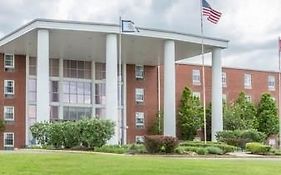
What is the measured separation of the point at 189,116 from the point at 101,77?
35.3 ft

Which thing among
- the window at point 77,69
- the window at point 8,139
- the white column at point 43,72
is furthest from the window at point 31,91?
the white column at point 43,72

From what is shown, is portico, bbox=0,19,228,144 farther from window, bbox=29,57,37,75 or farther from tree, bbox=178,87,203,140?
tree, bbox=178,87,203,140

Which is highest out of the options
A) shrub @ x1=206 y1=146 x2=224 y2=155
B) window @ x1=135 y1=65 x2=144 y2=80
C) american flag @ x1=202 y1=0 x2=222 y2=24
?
american flag @ x1=202 y1=0 x2=222 y2=24

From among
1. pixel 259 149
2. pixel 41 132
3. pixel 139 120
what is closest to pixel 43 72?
pixel 41 132

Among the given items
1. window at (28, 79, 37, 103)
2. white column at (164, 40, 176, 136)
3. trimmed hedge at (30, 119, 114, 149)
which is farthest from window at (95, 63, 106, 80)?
trimmed hedge at (30, 119, 114, 149)

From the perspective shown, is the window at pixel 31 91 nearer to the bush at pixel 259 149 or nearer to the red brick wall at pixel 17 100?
the red brick wall at pixel 17 100

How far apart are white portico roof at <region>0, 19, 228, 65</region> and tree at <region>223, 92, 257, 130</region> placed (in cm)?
781

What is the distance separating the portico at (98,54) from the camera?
46344mm

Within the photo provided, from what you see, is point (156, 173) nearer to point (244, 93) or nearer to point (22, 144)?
point (22, 144)

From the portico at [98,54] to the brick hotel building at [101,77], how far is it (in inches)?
3.1

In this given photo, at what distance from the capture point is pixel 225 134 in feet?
162

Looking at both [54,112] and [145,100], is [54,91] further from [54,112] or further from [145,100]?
[145,100]

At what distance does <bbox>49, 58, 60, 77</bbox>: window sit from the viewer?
6031 cm

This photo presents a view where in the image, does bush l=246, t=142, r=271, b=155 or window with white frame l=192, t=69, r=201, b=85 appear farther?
window with white frame l=192, t=69, r=201, b=85
